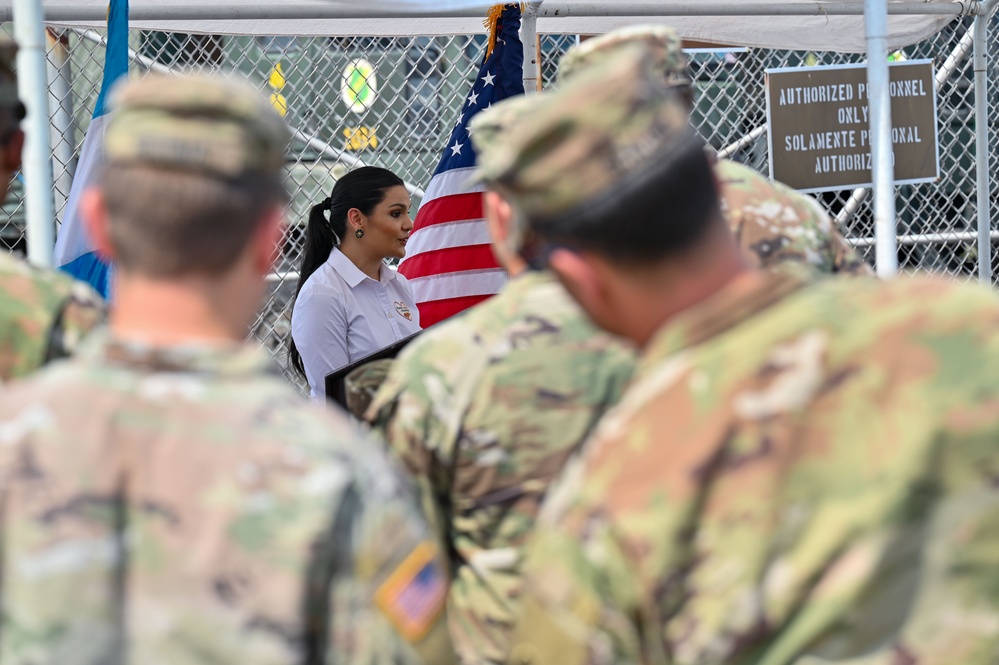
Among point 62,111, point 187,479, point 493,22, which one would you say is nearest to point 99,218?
point 187,479

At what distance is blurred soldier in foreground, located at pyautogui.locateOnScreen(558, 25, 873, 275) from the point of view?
81.0 inches

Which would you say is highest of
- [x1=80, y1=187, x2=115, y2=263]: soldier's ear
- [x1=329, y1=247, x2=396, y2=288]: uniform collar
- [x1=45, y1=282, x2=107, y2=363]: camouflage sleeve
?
[x1=80, y1=187, x2=115, y2=263]: soldier's ear

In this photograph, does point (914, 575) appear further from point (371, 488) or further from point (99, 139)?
point (99, 139)

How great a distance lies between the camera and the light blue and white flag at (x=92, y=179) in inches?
115

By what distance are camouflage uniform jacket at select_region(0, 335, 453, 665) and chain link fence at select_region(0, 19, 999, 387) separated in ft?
13.1

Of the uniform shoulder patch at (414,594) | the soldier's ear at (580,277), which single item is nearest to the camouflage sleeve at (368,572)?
the uniform shoulder patch at (414,594)

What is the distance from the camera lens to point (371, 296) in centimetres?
395

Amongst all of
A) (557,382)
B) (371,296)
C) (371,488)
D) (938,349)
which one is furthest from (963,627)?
(371,296)

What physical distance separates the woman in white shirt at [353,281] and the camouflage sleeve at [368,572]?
2693mm

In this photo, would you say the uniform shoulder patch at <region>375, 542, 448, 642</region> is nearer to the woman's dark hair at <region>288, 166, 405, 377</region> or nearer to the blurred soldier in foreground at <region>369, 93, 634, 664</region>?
the blurred soldier in foreground at <region>369, 93, 634, 664</region>

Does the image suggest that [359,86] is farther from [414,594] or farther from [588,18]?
[414,594]

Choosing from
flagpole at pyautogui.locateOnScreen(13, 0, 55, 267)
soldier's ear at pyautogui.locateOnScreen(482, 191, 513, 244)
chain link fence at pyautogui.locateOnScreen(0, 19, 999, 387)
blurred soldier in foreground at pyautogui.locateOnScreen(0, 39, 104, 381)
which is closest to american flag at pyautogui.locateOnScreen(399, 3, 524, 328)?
chain link fence at pyautogui.locateOnScreen(0, 19, 999, 387)

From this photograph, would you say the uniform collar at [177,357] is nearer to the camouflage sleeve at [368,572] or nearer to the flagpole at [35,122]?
the camouflage sleeve at [368,572]

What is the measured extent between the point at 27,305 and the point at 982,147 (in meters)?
4.44
